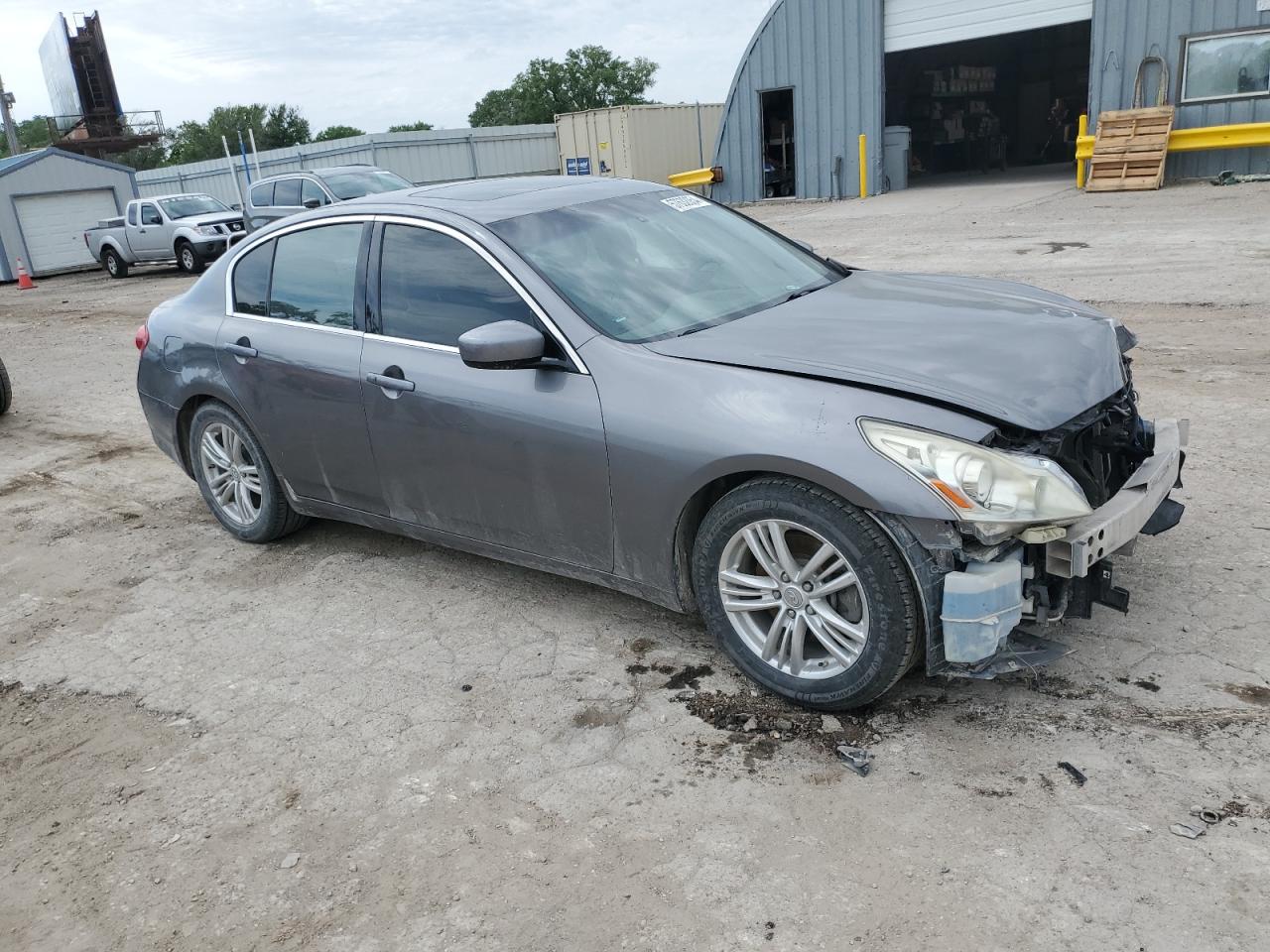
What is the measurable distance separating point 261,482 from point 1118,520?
399 centimetres

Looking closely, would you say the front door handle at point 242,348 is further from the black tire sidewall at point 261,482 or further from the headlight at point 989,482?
the headlight at point 989,482

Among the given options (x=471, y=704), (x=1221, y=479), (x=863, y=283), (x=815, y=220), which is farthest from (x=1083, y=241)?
(x=471, y=704)

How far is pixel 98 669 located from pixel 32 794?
2.99 feet

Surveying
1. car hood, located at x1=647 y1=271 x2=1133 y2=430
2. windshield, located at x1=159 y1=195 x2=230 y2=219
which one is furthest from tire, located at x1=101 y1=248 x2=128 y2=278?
car hood, located at x1=647 y1=271 x2=1133 y2=430

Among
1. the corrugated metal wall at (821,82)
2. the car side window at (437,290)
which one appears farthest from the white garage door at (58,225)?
the car side window at (437,290)

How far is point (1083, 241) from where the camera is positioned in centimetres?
1324

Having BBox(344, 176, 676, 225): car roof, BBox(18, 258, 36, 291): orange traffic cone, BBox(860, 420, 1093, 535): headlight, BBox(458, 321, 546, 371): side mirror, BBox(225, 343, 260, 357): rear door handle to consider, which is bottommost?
BBox(18, 258, 36, 291): orange traffic cone

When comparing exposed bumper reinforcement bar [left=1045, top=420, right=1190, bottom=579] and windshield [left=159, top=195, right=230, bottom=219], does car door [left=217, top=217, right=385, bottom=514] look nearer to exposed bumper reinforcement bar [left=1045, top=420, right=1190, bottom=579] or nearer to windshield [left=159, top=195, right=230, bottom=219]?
exposed bumper reinforcement bar [left=1045, top=420, right=1190, bottom=579]

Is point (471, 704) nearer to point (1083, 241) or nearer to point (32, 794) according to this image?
point (32, 794)

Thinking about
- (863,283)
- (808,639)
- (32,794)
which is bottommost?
(32,794)

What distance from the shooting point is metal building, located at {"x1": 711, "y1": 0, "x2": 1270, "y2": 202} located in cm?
1844

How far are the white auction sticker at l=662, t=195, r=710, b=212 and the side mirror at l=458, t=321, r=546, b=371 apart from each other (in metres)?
1.30

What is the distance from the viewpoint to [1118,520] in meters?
3.14

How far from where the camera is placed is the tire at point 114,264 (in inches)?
956
